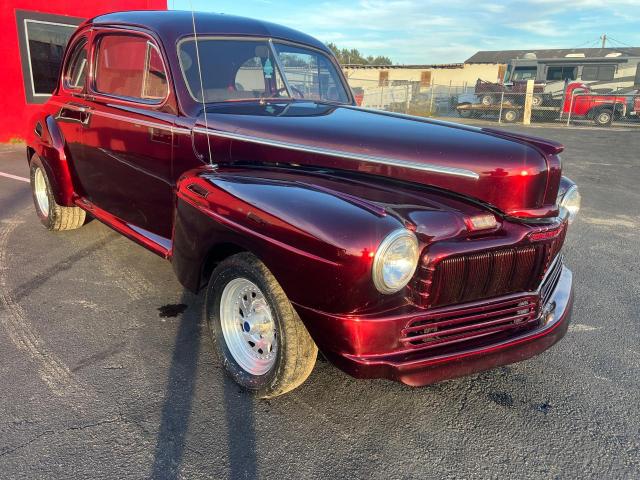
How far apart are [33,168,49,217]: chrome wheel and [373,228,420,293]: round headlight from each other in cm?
435

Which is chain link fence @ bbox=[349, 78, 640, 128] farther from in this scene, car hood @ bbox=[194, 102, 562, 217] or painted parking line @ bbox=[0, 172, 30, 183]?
car hood @ bbox=[194, 102, 562, 217]

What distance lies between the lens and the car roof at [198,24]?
357cm

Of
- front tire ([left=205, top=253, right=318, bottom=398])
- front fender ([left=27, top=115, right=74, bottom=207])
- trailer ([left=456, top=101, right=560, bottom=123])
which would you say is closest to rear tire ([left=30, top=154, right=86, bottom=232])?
front fender ([left=27, top=115, right=74, bottom=207])

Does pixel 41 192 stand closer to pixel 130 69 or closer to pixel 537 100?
pixel 130 69

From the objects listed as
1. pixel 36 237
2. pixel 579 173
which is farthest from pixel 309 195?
pixel 579 173

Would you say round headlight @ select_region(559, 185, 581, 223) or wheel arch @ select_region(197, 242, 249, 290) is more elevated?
round headlight @ select_region(559, 185, 581, 223)

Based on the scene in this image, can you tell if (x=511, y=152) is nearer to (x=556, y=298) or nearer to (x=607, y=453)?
(x=556, y=298)

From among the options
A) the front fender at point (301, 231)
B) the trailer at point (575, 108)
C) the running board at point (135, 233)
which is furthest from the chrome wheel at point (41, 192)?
the trailer at point (575, 108)

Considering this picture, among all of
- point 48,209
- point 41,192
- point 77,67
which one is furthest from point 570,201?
point 41,192

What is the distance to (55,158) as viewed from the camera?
4672 mm

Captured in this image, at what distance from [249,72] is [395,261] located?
83.4 inches

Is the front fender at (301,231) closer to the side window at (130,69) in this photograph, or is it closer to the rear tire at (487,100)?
Answer: the side window at (130,69)

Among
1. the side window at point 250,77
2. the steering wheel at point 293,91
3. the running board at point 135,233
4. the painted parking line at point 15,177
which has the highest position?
the side window at point 250,77

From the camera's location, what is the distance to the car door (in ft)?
11.6
